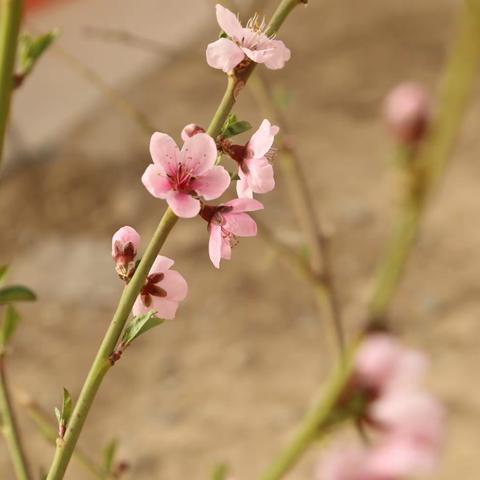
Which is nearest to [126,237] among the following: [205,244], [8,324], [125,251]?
[125,251]

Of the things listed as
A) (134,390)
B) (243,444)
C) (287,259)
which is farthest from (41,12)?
(287,259)

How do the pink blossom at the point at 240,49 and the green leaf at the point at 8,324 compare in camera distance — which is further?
the green leaf at the point at 8,324

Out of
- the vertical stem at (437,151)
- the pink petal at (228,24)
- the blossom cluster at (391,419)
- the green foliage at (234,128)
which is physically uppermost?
the pink petal at (228,24)

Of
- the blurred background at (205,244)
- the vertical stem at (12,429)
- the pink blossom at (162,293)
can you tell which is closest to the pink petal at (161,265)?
the pink blossom at (162,293)

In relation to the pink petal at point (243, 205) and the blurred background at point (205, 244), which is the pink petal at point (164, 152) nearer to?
the pink petal at point (243, 205)

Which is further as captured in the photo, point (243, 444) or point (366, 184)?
point (366, 184)

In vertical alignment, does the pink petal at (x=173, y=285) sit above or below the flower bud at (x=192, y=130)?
below

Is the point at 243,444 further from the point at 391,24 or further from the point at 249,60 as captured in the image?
the point at 391,24

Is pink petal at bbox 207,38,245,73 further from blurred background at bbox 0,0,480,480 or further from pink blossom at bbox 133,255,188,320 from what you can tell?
blurred background at bbox 0,0,480,480
